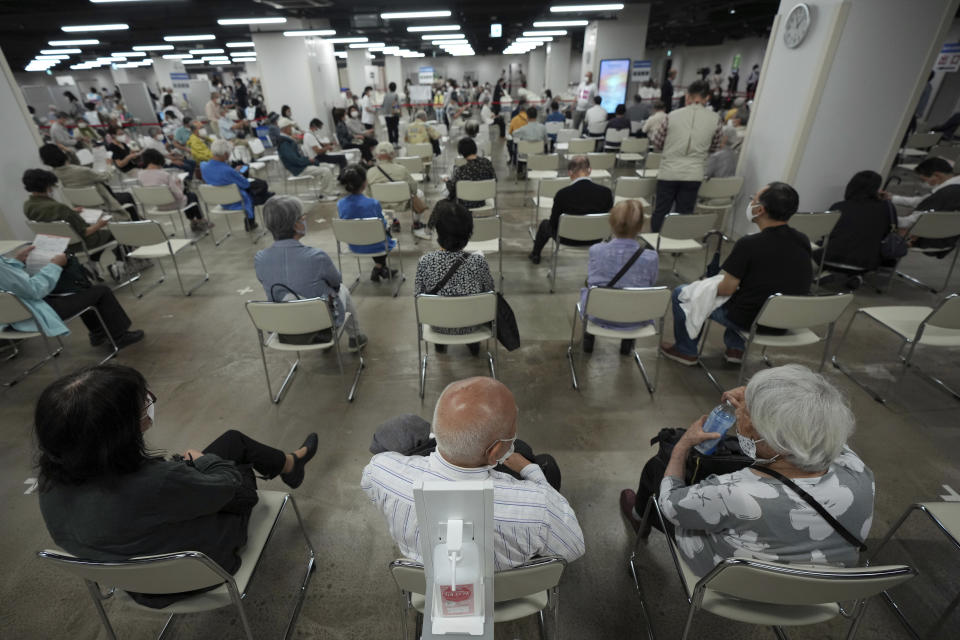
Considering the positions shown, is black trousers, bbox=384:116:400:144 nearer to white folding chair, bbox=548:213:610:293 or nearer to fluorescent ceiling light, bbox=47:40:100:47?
fluorescent ceiling light, bbox=47:40:100:47

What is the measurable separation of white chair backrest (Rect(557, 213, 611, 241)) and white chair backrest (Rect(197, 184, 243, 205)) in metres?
3.93

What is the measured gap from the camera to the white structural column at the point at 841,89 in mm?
4027

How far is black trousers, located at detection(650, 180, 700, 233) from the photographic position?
5.02 m

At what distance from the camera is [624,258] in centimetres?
294

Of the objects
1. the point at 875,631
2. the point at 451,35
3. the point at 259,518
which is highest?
the point at 451,35

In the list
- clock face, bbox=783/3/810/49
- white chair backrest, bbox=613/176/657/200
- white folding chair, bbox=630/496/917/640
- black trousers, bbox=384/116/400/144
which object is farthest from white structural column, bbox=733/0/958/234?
black trousers, bbox=384/116/400/144

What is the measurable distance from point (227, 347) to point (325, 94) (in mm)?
10901

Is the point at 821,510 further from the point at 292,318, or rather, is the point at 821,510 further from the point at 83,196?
the point at 83,196

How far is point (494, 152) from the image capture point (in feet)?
37.2

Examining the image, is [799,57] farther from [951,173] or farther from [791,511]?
[791,511]

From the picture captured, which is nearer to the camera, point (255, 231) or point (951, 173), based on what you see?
point (951, 173)

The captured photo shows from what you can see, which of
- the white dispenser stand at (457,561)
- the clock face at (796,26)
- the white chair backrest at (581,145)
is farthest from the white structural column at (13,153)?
the clock face at (796,26)

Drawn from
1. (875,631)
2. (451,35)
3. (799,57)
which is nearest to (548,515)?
(875,631)

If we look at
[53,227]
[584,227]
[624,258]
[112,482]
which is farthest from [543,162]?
[112,482]
